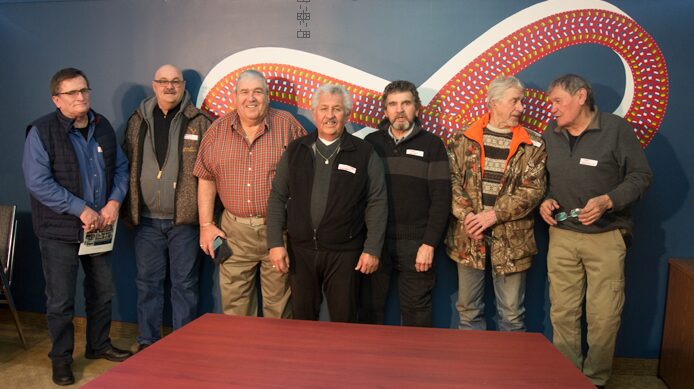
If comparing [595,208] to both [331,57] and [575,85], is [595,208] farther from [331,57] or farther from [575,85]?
[331,57]

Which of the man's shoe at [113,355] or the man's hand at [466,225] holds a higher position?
the man's hand at [466,225]

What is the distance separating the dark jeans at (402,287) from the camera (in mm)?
2869

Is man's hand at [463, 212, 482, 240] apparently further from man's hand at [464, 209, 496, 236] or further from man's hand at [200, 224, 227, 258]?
man's hand at [200, 224, 227, 258]

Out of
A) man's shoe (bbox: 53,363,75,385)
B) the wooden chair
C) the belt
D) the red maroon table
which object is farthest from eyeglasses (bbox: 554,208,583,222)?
the wooden chair

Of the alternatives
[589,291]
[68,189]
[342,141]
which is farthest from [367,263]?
[68,189]

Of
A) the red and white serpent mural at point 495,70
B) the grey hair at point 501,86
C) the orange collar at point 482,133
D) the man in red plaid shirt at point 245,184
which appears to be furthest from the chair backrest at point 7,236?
the grey hair at point 501,86

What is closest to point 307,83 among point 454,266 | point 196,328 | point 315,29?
point 315,29

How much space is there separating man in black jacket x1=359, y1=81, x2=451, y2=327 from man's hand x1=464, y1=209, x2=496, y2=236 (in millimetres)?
125

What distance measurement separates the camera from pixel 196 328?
1979 millimetres

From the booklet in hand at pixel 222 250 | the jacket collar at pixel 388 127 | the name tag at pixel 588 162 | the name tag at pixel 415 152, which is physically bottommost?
the booklet in hand at pixel 222 250

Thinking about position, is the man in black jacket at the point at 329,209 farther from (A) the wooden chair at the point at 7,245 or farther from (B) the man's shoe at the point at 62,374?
(A) the wooden chair at the point at 7,245

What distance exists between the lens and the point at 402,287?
9.74 feet

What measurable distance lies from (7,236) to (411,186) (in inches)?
105

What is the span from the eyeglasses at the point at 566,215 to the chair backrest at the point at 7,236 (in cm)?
338
